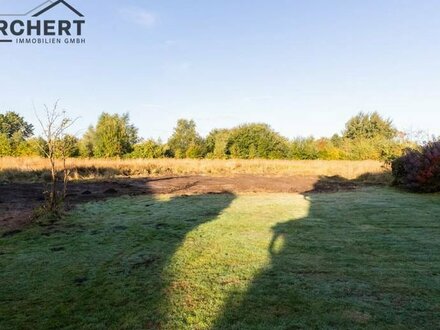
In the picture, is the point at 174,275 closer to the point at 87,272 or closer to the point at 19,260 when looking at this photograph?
the point at 87,272

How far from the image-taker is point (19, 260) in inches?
161

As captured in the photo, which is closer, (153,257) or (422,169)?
(153,257)

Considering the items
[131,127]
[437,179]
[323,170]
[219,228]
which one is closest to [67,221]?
[219,228]

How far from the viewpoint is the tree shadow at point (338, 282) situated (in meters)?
2.66

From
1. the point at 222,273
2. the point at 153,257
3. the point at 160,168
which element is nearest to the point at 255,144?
the point at 160,168

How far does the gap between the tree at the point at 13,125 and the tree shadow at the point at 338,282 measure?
57.7m

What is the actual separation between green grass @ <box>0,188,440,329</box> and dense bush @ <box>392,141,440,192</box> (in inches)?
186

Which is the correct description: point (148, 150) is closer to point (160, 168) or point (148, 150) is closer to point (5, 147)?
point (5, 147)

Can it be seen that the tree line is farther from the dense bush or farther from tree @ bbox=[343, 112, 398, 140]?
the dense bush

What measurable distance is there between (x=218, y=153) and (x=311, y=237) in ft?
102

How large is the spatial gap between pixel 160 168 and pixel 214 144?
19526 millimetres

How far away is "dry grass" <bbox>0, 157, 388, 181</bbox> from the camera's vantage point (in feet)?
51.7

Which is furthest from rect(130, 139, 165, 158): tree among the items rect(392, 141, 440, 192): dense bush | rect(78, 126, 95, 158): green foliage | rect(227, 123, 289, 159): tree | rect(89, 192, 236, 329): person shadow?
rect(89, 192, 236, 329): person shadow

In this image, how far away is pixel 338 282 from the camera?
3387mm
